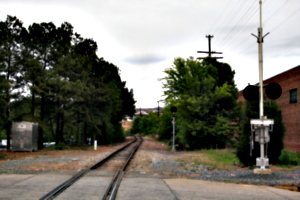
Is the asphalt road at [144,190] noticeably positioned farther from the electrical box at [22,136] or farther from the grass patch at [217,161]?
the electrical box at [22,136]

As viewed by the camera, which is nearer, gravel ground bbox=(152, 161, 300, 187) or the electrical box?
gravel ground bbox=(152, 161, 300, 187)

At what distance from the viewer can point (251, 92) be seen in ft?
53.7

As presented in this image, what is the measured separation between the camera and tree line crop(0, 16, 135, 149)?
3469 centimetres

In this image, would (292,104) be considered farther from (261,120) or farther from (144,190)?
(144,190)

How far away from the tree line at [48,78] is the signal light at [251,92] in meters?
19.3

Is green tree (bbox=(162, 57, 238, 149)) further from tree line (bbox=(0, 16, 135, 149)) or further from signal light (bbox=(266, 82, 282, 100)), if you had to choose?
signal light (bbox=(266, 82, 282, 100))

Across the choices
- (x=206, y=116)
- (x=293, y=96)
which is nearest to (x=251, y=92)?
(x=293, y=96)

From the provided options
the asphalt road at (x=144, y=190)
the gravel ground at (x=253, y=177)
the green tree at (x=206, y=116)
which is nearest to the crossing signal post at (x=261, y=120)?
the gravel ground at (x=253, y=177)

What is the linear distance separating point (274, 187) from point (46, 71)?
99.2ft

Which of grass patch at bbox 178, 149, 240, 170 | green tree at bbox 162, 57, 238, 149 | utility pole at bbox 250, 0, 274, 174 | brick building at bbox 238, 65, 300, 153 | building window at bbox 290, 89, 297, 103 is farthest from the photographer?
green tree at bbox 162, 57, 238, 149

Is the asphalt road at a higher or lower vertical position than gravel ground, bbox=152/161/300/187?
higher

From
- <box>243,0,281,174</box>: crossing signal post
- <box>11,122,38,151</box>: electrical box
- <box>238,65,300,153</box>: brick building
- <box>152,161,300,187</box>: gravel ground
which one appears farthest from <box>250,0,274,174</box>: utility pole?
<box>11,122,38,151</box>: electrical box

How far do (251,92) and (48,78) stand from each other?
1043 inches

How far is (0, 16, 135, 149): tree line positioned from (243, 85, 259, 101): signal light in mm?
19277
